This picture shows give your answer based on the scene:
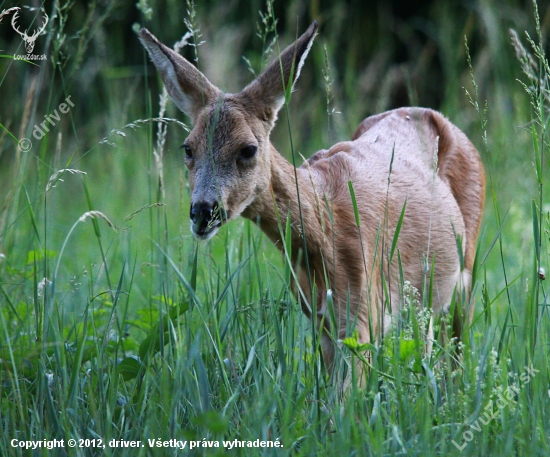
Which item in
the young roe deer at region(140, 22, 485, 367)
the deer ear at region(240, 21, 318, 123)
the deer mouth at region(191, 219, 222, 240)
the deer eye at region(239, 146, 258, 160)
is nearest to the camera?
the deer mouth at region(191, 219, 222, 240)

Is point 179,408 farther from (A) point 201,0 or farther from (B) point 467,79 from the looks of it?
(A) point 201,0

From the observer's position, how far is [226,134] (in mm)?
3760

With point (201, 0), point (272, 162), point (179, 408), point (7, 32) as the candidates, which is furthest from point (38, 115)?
point (179, 408)

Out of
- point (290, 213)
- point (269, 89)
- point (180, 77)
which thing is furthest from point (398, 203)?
point (180, 77)

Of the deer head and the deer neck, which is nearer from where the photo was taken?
the deer head

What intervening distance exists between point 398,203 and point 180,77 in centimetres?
146

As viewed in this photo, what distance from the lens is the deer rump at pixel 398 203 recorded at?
3.96 meters

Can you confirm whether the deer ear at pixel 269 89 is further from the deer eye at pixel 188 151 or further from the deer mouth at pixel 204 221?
the deer mouth at pixel 204 221

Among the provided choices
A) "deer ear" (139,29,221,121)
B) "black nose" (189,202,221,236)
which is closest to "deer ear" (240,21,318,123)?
"deer ear" (139,29,221,121)

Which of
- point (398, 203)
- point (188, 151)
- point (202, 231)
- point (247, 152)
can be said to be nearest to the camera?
point (202, 231)

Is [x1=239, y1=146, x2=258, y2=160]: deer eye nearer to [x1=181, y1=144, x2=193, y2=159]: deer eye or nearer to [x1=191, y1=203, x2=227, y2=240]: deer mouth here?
[x1=181, y1=144, x2=193, y2=159]: deer eye

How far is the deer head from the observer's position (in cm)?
349

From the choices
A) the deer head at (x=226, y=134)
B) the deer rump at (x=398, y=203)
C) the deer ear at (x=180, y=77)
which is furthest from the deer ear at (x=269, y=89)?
the deer rump at (x=398, y=203)

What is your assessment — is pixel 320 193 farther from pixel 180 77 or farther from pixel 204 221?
pixel 180 77
